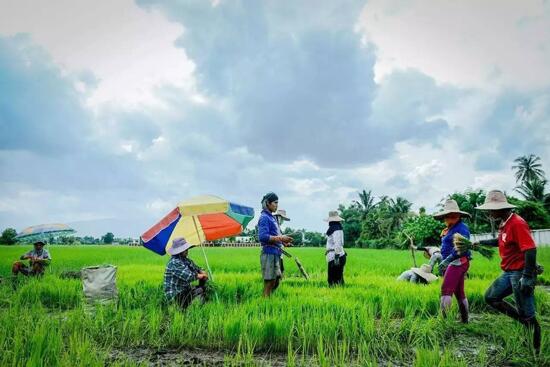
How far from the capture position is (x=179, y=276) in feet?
17.7

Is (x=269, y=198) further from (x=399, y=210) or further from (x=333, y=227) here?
(x=399, y=210)

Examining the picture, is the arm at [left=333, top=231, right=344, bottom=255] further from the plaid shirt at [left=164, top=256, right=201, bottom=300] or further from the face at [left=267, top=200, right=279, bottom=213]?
the plaid shirt at [left=164, top=256, right=201, bottom=300]

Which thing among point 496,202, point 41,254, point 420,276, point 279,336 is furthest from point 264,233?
point 41,254

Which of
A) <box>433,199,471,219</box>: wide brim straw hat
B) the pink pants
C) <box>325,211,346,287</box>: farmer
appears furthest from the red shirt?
<box>325,211,346,287</box>: farmer

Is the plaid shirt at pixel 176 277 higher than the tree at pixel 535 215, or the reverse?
the tree at pixel 535 215

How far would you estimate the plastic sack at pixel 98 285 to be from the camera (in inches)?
222

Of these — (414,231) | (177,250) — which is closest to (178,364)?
(177,250)

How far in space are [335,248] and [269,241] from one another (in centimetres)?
195

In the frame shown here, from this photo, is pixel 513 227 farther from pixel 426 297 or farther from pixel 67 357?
pixel 67 357

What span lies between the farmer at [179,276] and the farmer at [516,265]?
366 centimetres

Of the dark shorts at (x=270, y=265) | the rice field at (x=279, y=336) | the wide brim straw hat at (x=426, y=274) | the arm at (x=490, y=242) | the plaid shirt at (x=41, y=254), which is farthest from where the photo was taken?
the plaid shirt at (x=41, y=254)

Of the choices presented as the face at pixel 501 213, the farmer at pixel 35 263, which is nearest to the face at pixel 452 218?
the face at pixel 501 213

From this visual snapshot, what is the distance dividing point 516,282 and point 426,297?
2218mm

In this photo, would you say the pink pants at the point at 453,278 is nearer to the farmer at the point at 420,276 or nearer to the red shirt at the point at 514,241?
the red shirt at the point at 514,241
